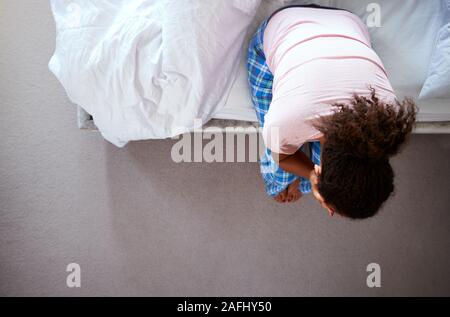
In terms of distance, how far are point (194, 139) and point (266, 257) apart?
19.3 inches

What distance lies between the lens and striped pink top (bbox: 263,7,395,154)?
0.76 m

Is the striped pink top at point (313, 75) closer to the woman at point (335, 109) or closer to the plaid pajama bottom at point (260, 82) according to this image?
the woman at point (335, 109)

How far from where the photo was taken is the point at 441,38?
101cm

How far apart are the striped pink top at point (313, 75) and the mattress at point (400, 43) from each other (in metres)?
0.20

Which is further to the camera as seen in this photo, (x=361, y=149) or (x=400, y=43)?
(x=400, y=43)

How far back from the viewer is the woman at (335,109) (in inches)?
27.3

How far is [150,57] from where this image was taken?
966mm

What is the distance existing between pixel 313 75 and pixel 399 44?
435 millimetres

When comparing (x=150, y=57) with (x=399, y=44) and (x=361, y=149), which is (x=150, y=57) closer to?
(x=361, y=149)

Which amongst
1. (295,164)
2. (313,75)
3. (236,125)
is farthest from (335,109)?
(236,125)

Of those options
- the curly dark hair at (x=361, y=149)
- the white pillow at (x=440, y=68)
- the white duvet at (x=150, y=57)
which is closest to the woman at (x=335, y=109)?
the curly dark hair at (x=361, y=149)

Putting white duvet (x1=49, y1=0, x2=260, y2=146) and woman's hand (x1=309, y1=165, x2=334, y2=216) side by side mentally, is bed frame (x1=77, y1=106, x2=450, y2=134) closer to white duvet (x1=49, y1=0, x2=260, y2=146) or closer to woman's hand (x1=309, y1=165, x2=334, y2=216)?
white duvet (x1=49, y1=0, x2=260, y2=146)

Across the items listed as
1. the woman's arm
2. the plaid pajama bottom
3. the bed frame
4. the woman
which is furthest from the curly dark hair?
the bed frame
